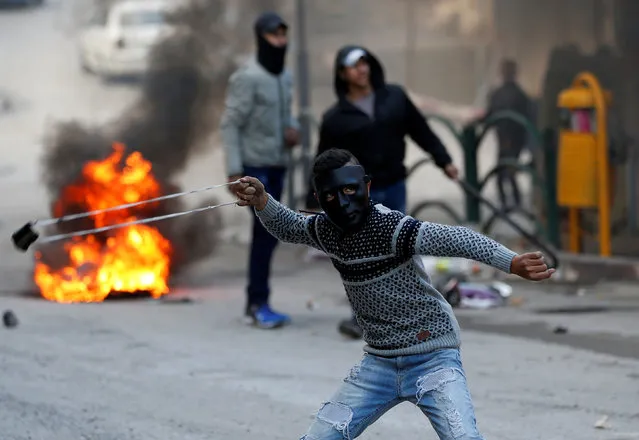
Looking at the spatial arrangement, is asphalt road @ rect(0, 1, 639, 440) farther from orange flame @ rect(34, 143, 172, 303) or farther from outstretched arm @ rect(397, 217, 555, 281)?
outstretched arm @ rect(397, 217, 555, 281)

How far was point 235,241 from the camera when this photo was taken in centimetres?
1365

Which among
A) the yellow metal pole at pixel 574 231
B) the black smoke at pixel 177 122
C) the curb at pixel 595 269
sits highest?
the black smoke at pixel 177 122

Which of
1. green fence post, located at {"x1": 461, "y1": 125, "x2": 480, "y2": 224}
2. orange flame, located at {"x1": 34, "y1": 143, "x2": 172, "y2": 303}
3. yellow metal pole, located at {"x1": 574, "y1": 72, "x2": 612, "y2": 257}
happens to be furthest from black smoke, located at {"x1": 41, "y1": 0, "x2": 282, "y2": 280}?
yellow metal pole, located at {"x1": 574, "y1": 72, "x2": 612, "y2": 257}

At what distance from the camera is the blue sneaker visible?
360 inches

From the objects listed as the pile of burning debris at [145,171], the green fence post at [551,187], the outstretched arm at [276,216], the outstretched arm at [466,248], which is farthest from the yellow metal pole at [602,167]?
the outstretched arm at [466,248]

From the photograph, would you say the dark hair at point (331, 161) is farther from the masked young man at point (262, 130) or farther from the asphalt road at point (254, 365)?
the masked young man at point (262, 130)

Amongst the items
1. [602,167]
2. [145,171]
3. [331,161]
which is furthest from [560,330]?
[331,161]

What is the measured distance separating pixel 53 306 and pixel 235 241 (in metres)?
4.00

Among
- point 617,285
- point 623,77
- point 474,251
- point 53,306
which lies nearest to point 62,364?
point 53,306

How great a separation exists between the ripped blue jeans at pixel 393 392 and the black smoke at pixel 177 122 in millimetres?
6085

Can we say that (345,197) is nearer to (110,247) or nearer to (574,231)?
(110,247)

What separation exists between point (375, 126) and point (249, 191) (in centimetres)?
318

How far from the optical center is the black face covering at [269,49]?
9234 millimetres

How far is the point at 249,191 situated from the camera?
5340 millimetres
